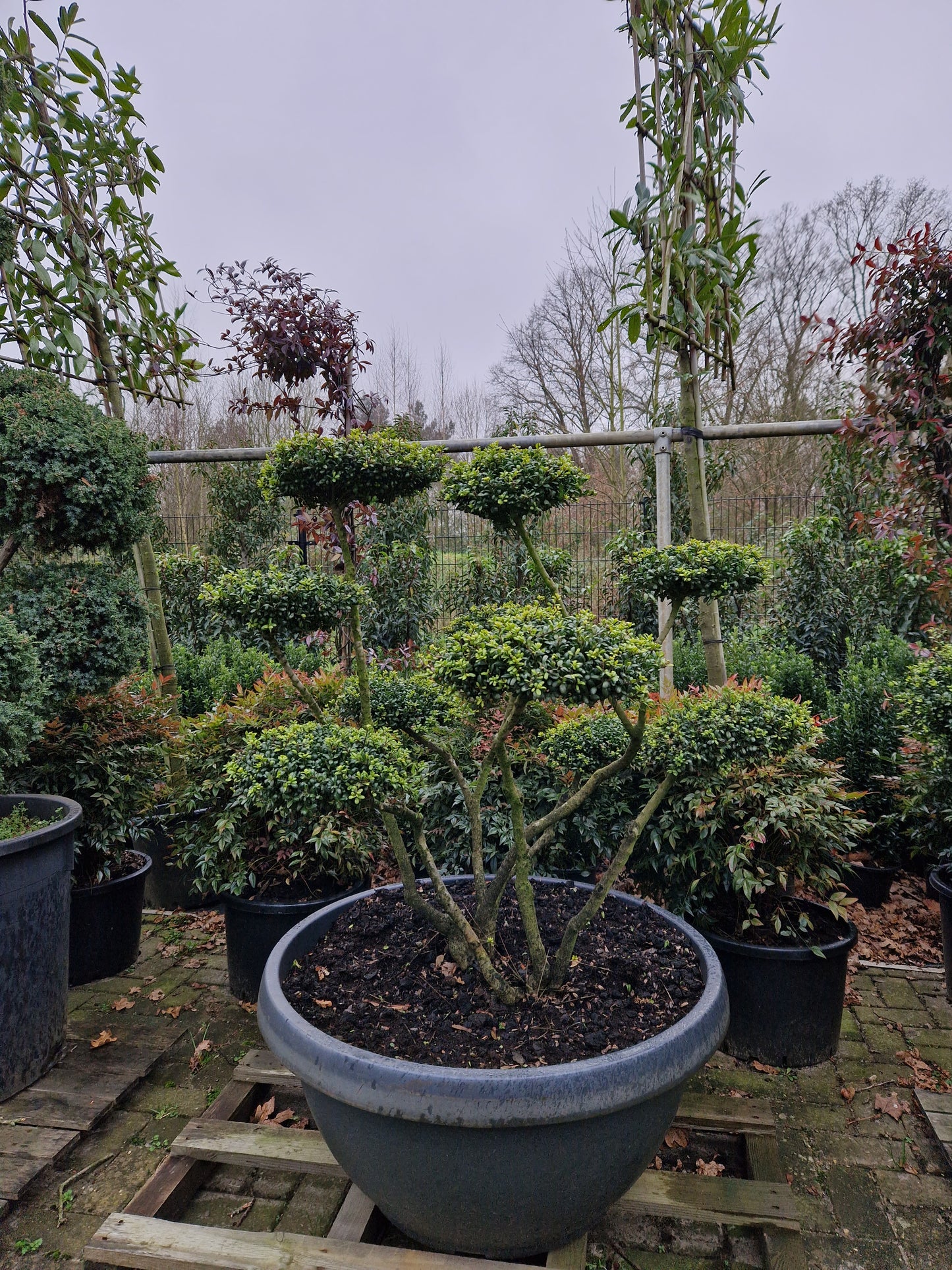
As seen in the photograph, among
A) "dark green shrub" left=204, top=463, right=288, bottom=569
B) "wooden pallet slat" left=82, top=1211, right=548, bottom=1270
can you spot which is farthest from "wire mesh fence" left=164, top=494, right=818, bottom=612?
"wooden pallet slat" left=82, top=1211, right=548, bottom=1270

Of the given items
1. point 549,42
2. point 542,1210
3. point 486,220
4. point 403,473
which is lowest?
point 542,1210

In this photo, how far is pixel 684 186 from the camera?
9.17ft

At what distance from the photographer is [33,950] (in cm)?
220

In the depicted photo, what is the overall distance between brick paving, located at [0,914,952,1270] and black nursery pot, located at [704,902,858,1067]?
0.06 meters

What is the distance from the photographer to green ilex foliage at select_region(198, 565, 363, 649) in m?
2.07

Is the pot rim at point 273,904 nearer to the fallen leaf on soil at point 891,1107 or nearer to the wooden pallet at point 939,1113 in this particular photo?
the fallen leaf on soil at point 891,1107

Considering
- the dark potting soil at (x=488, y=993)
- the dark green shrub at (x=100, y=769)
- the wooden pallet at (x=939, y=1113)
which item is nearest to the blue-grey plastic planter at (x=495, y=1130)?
the dark potting soil at (x=488, y=993)

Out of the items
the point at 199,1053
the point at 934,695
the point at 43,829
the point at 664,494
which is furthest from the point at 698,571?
the point at 199,1053

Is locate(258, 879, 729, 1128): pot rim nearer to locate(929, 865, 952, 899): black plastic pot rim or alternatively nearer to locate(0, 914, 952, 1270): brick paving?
locate(0, 914, 952, 1270): brick paving

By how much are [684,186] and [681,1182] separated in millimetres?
3226

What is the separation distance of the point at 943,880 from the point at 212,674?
4.39 m

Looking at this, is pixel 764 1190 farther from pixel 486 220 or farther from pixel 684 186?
pixel 486 220

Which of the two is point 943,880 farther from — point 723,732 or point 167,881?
point 167,881

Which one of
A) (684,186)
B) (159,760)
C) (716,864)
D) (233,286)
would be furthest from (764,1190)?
(233,286)
